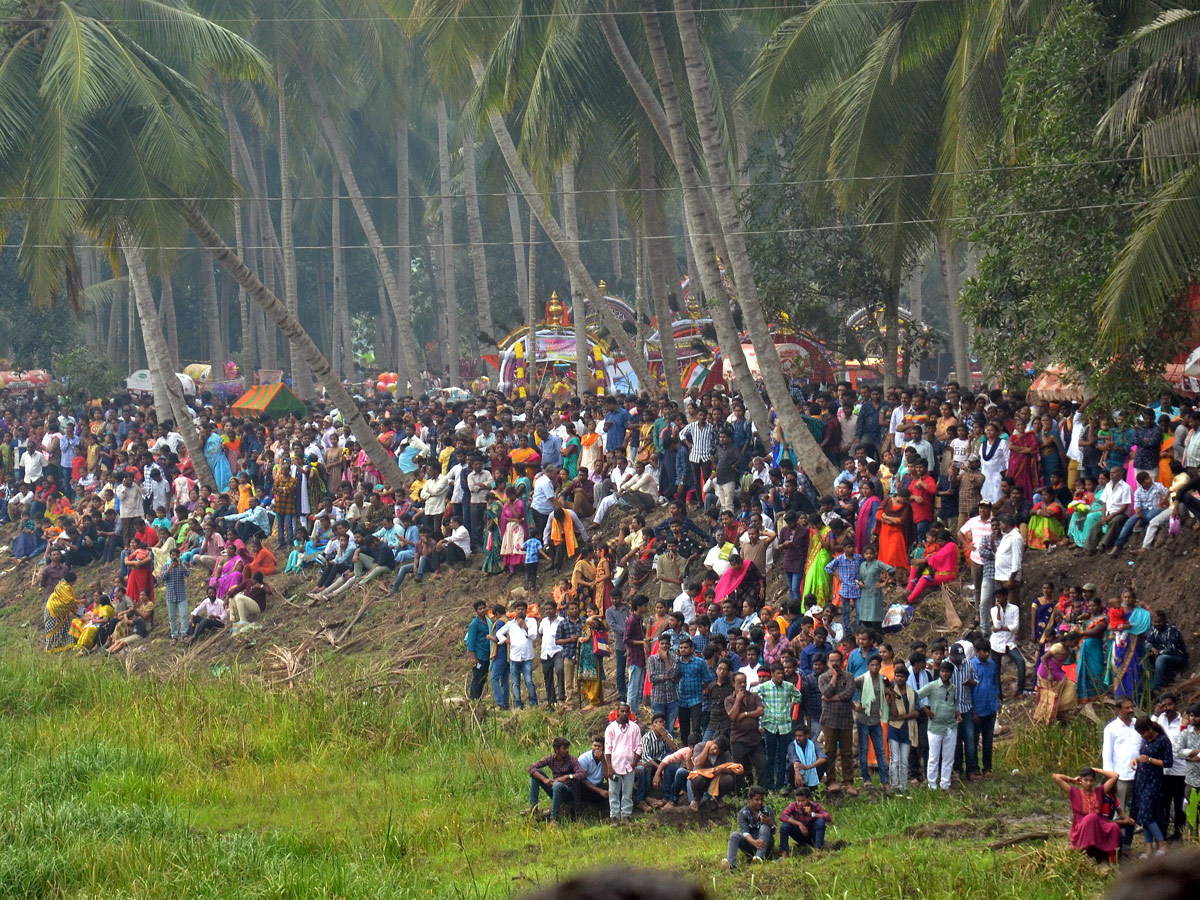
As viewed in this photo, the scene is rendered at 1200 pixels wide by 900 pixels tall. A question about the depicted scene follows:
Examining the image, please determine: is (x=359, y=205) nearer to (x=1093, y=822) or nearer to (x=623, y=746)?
(x=623, y=746)

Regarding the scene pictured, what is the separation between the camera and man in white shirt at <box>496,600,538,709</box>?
16.7 meters

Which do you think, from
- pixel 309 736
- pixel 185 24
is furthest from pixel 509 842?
pixel 185 24

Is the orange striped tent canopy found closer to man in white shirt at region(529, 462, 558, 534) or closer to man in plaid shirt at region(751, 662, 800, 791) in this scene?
man in white shirt at region(529, 462, 558, 534)

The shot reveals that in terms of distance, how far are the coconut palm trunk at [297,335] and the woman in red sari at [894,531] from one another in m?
10.6

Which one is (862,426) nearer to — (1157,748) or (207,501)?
(1157,748)

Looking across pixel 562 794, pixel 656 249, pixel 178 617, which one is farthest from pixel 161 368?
pixel 562 794

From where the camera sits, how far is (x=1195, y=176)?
12375 millimetres

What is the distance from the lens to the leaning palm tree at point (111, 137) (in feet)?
71.4

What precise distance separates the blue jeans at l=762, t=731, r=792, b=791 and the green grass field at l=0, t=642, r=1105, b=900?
91 cm

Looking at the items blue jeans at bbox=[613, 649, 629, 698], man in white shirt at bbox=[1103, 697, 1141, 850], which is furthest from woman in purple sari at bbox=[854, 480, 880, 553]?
man in white shirt at bbox=[1103, 697, 1141, 850]

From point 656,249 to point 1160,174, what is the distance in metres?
12.3

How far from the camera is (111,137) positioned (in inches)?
909

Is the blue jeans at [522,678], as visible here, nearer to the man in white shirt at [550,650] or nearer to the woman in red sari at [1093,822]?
the man in white shirt at [550,650]

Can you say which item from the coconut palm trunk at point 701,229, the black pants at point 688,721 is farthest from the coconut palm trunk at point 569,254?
the black pants at point 688,721
